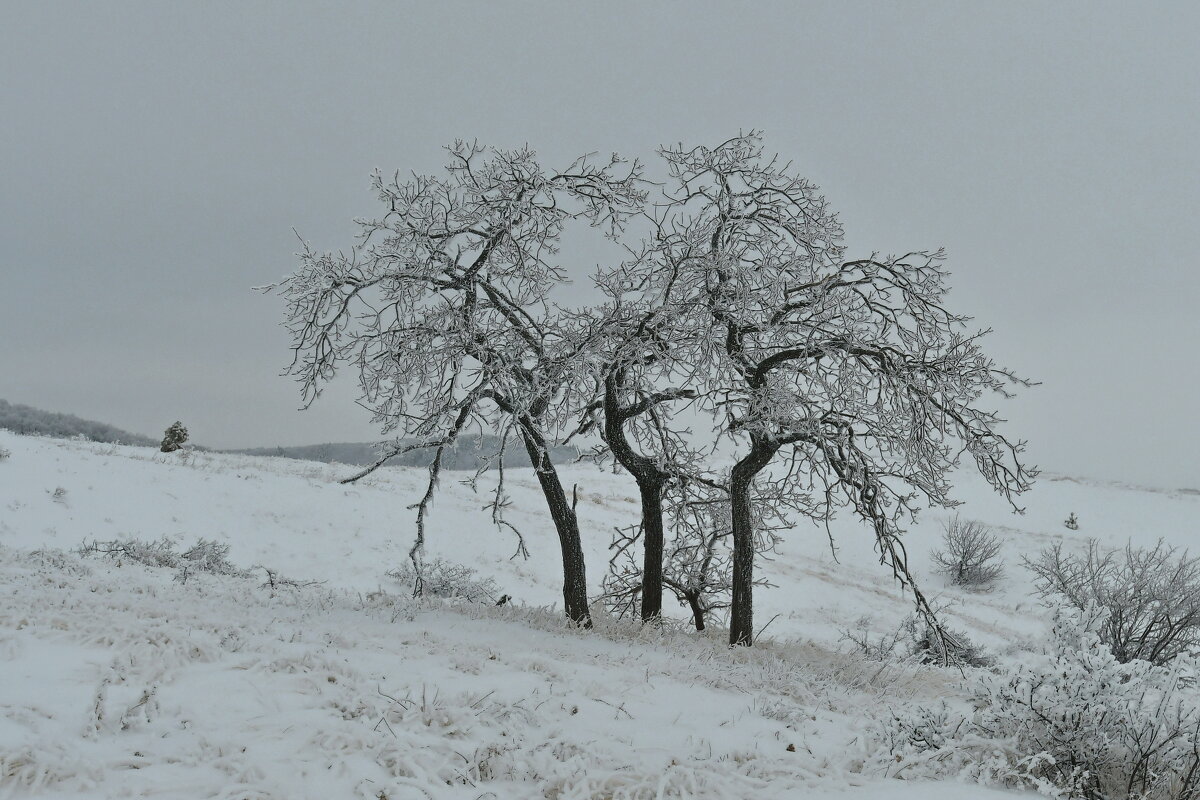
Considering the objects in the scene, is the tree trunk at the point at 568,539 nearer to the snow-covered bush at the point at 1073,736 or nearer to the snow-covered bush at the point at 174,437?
the snow-covered bush at the point at 1073,736

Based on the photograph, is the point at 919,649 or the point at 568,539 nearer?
the point at 568,539

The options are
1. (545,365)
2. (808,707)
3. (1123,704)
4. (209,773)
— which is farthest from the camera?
(545,365)

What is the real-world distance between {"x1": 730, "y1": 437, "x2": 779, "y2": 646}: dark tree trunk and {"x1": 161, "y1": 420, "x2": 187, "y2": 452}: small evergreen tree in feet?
76.1

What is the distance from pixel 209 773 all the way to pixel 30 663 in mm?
2076

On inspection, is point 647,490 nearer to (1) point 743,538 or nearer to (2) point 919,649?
(1) point 743,538

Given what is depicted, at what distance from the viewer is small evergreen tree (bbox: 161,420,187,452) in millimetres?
25141

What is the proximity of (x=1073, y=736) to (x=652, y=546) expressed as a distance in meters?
6.47

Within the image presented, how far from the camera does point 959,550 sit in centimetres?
2584

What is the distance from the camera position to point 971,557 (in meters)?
25.7

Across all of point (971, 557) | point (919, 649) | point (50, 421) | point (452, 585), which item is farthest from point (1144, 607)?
point (50, 421)

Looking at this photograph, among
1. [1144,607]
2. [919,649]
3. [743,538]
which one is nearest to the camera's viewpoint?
[743,538]

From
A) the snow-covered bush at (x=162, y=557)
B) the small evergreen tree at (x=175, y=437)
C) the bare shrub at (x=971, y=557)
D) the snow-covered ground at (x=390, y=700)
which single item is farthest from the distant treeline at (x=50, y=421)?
the bare shrub at (x=971, y=557)

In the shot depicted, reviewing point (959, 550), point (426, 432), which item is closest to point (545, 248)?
point (426, 432)

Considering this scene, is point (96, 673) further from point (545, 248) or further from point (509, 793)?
point (545, 248)
